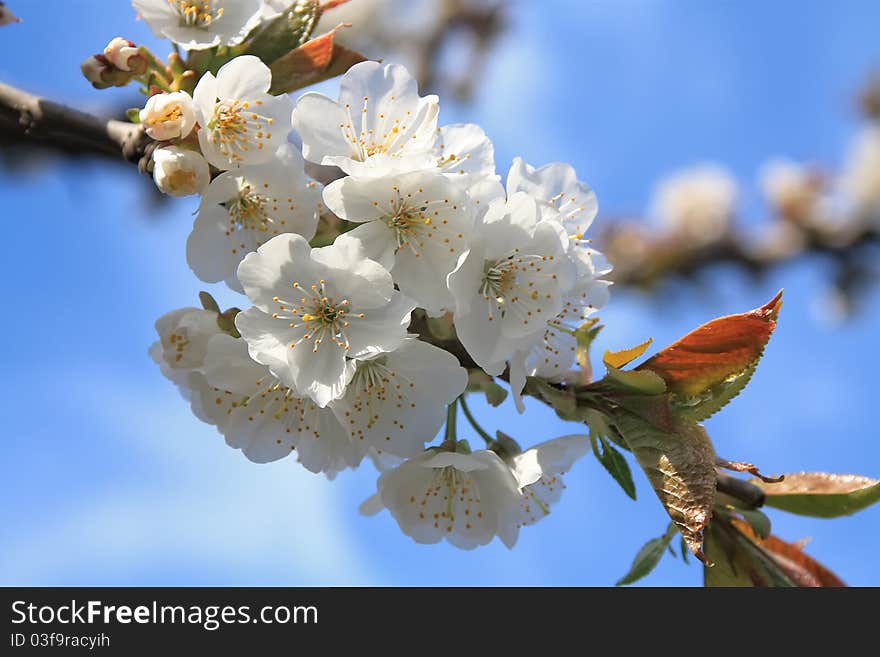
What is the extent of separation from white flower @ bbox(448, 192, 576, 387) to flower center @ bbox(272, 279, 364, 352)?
0.15 meters

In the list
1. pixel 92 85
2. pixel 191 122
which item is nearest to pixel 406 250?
pixel 191 122

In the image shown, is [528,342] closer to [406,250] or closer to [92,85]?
[406,250]

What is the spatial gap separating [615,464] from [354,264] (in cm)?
46

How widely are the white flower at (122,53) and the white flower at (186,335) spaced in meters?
0.35

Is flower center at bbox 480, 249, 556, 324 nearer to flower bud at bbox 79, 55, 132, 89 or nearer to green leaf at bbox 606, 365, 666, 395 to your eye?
green leaf at bbox 606, 365, 666, 395

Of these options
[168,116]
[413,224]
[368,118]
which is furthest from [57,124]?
[413,224]

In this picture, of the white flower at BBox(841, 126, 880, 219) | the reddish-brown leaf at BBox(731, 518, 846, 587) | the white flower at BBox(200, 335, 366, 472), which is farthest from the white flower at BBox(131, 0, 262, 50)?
the white flower at BBox(841, 126, 880, 219)

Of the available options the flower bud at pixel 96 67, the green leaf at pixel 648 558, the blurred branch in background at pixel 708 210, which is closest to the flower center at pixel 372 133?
the flower bud at pixel 96 67

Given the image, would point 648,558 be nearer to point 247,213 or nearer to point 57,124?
point 247,213

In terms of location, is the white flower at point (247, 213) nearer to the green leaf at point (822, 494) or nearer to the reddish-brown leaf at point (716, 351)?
the reddish-brown leaf at point (716, 351)

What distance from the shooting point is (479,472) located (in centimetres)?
125

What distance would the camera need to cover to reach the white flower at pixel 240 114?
1.05 metres

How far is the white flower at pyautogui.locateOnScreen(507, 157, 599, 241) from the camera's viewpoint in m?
1.25

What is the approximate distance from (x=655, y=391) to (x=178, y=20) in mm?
856
